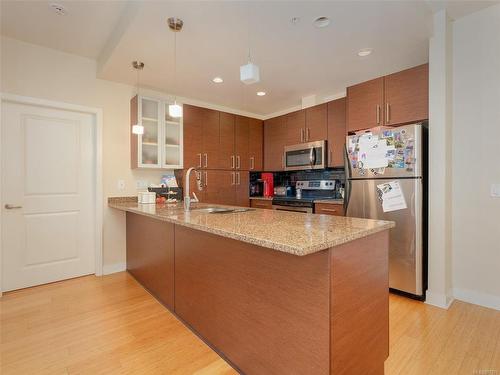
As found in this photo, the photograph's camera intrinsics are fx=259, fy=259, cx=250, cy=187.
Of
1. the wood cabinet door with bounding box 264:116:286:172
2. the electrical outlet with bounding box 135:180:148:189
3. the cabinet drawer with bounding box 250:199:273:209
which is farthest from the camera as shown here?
the wood cabinet door with bounding box 264:116:286:172

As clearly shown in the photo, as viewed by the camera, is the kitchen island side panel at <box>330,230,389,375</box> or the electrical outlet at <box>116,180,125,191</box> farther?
the electrical outlet at <box>116,180,125,191</box>

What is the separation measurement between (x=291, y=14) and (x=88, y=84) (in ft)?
8.17

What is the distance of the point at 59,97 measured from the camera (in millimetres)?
2910

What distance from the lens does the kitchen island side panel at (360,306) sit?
111 centimetres

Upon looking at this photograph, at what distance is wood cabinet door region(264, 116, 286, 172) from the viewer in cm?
428

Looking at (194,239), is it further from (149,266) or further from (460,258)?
(460,258)

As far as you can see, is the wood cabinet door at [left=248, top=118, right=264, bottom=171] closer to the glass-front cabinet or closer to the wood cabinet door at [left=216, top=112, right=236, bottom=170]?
the wood cabinet door at [left=216, top=112, right=236, bottom=170]

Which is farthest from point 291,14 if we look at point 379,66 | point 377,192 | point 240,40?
point 377,192

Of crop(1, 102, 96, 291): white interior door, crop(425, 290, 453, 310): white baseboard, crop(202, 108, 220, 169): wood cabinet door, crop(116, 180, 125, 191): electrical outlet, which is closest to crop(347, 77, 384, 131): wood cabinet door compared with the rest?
crop(425, 290, 453, 310): white baseboard

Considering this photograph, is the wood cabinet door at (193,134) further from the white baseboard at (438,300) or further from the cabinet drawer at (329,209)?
the white baseboard at (438,300)

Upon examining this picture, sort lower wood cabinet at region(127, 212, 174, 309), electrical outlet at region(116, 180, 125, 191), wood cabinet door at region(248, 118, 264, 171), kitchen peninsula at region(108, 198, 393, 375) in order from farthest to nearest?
wood cabinet door at region(248, 118, 264, 171) → electrical outlet at region(116, 180, 125, 191) → lower wood cabinet at region(127, 212, 174, 309) → kitchen peninsula at region(108, 198, 393, 375)

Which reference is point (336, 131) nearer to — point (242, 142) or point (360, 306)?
point (242, 142)

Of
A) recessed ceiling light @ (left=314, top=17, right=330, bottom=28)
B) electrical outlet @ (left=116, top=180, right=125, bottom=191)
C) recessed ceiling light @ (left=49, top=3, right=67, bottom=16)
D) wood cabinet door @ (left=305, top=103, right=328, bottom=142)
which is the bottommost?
electrical outlet @ (left=116, top=180, right=125, bottom=191)

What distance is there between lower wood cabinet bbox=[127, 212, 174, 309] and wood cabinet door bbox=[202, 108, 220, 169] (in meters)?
1.31
